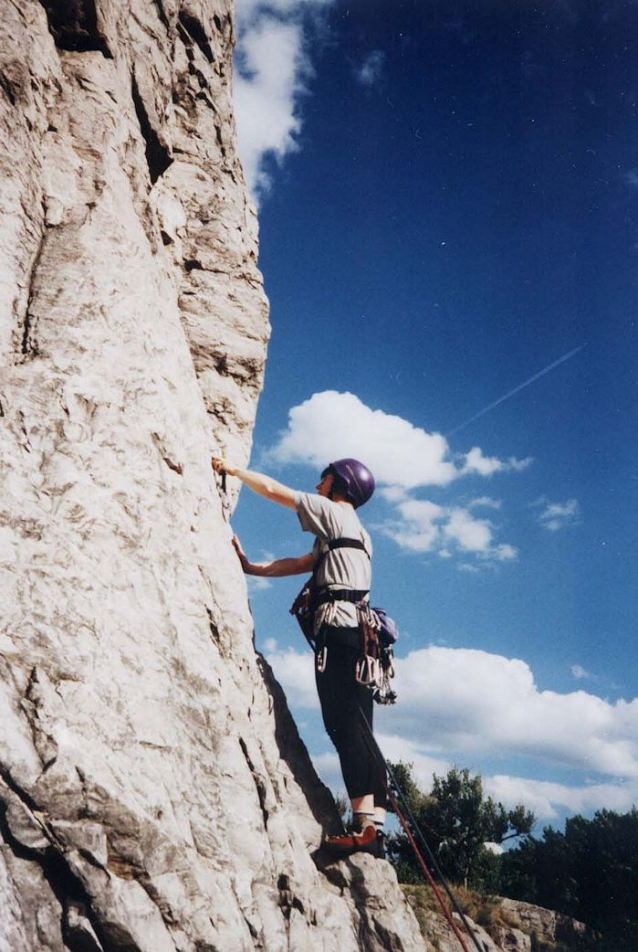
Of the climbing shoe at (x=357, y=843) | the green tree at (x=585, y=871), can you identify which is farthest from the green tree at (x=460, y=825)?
the climbing shoe at (x=357, y=843)

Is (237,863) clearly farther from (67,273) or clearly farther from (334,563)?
(67,273)

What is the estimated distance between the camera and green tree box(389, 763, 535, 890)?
16.1 metres

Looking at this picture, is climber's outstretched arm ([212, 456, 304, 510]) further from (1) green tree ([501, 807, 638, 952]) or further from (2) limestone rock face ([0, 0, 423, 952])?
(1) green tree ([501, 807, 638, 952])

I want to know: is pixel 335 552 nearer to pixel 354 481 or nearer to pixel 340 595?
pixel 340 595

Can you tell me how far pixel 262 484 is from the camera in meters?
6.43

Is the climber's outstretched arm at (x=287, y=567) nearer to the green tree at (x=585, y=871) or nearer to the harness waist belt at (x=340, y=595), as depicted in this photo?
the harness waist belt at (x=340, y=595)

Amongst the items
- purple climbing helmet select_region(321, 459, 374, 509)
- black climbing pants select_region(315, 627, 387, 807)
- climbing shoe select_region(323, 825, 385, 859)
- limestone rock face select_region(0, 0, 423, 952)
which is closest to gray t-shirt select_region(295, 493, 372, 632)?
black climbing pants select_region(315, 627, 387, 807)

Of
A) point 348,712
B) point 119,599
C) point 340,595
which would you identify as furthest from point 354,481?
point 119,599

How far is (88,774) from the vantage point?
11.3 feet

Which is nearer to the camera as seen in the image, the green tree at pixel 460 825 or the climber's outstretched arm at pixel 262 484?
the climber's outstretched arm at pixel 262 484

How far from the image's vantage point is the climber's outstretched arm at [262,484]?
21.1ft

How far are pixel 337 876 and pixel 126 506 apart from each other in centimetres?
354

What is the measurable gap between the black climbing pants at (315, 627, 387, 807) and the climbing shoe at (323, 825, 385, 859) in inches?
11.8

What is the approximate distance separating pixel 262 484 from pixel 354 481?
1.14 metres
